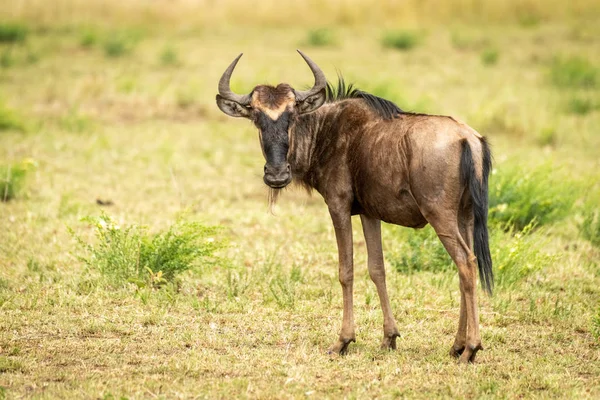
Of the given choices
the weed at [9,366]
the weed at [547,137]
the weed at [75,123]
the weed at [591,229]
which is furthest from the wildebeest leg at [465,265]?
the weed at [75,123]

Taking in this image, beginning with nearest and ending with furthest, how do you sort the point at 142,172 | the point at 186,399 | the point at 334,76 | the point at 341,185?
the point at 186,399, the point at 341,185, the point at 142,172, the point at 334,76

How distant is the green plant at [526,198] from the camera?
9.77 meters

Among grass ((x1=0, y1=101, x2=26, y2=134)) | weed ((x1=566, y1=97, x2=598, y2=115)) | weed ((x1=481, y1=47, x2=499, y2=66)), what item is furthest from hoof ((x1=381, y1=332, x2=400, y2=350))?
weed ((x1=481, y1=47, x2=499, y2=66))

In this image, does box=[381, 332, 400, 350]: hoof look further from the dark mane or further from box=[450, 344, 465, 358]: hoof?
the dark mane

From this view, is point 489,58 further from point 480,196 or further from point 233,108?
point 480,196

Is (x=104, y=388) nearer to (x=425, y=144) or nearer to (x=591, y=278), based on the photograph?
(x=425, y=144)

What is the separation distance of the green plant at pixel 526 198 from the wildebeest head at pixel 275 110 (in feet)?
12.1

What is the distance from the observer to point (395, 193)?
634 cm

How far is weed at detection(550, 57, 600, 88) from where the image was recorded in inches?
699

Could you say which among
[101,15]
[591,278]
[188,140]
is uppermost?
[101,15]

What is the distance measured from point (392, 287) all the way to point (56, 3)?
1952 cm

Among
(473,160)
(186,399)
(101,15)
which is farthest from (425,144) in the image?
(101,15)

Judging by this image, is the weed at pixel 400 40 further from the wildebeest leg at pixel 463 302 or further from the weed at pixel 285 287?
the wildebeest leg at pixel 463 302

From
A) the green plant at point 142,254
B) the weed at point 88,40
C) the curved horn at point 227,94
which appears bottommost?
the green plant at point 142,254
